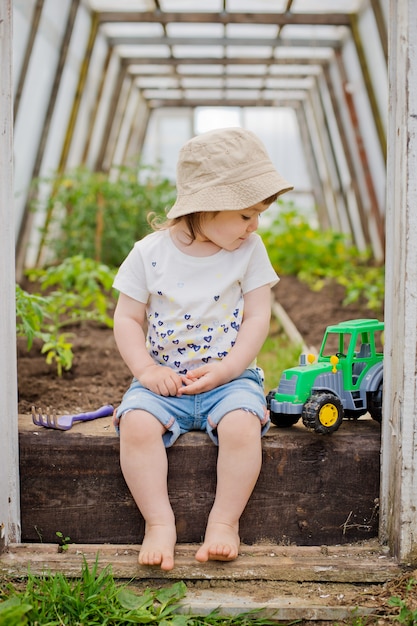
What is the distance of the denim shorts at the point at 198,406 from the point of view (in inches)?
84.7

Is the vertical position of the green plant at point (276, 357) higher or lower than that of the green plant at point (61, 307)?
lower

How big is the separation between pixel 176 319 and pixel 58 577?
801 mm

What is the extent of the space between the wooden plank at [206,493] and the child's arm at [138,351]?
183 mm

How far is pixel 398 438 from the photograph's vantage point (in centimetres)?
206

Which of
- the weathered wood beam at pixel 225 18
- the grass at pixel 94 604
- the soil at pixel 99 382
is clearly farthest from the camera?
the weathered wood beam at pixel 225 18

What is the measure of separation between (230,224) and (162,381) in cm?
50

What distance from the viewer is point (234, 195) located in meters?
2.21

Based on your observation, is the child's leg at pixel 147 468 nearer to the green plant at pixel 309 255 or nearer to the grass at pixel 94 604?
the grass at pixel 94 604

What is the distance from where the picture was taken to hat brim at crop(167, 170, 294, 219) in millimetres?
2188

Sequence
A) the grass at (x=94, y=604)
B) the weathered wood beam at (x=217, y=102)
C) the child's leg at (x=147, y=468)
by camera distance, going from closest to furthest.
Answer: the grass at (x=94, y=604) → the child's leg at (x=147, y=468) → the weathered wood beam at (x=217, y=102)

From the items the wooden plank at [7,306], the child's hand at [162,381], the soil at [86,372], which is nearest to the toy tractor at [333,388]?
the child's hand at [162,381]

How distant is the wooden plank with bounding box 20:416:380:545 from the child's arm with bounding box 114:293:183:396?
183 millimetres

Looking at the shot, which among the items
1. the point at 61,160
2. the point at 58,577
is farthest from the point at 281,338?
the point at 61,160

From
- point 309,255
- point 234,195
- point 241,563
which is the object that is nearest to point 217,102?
point 309,255
